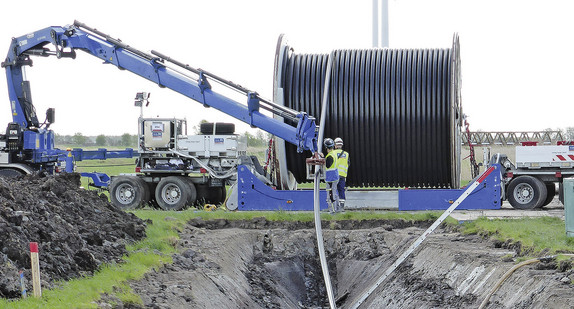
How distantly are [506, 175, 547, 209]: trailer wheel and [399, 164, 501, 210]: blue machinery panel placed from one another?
7.32ft

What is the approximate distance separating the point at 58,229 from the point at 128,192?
9593 millimetres

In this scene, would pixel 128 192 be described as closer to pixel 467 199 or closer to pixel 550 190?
pixel 467 199

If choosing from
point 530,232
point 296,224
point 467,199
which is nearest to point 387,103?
point 467,199

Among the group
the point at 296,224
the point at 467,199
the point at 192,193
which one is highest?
the point at 192,193

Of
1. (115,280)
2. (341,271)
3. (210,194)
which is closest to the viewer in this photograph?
(115,280)

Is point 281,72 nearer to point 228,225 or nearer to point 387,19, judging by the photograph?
point 228,225

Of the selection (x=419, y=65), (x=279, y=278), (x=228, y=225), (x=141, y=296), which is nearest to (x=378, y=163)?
(x=419, y=65)

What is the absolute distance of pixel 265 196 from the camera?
1775cm

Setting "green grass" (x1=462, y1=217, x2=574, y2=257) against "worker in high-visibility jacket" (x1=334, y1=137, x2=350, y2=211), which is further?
"worker in high-visibility jacket" (x1=334, y1=137, x2=350, y2=211)

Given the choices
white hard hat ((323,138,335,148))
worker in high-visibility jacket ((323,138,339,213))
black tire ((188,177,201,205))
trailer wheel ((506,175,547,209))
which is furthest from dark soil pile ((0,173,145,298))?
trailer wheel ((506,175,547,209))

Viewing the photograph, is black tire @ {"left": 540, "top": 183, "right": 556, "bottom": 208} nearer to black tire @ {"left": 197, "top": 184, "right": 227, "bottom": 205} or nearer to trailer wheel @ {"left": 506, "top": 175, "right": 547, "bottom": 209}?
trailer wheel @ {"left": 506, "top": 175, "right": 547, "bottom": 209}

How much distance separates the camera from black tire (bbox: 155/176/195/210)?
62.7ft

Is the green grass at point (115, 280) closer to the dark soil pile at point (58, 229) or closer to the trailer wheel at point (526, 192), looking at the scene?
the dark soil pile at point (58, 229)

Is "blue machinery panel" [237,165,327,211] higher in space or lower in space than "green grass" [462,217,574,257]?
higher
